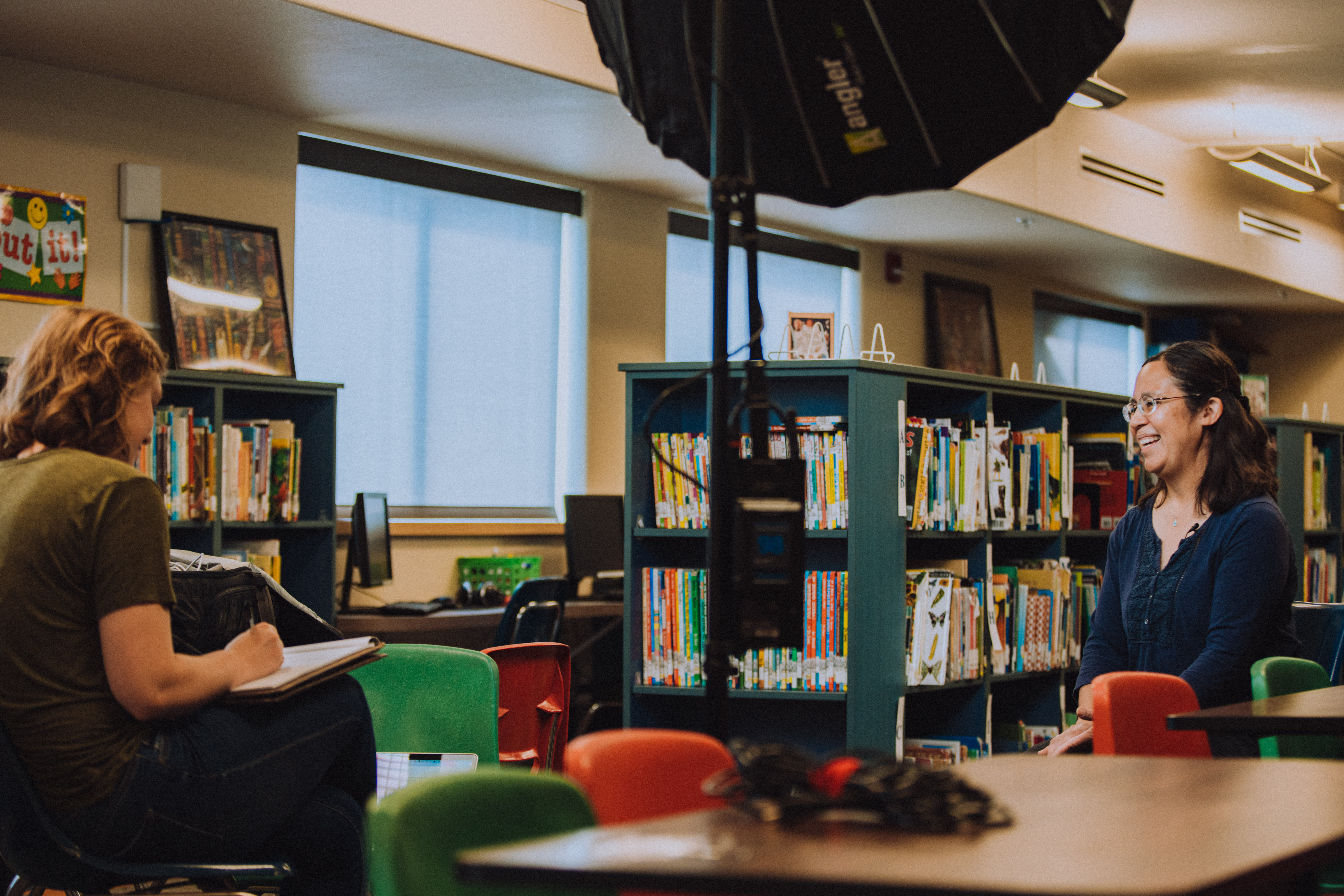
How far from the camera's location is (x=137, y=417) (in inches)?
82.0

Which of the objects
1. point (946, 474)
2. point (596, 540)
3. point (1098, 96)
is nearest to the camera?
point (946, 474)

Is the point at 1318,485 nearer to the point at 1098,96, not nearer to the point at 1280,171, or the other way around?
the point at 1280,171

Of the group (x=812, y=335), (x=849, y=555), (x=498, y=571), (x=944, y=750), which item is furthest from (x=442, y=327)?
(x=944, y=750)

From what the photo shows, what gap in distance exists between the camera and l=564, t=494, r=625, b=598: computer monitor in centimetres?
568

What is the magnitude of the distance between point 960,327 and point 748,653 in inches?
195

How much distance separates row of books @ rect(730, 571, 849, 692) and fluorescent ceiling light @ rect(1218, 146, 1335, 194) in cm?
475

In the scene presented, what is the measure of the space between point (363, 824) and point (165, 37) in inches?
117

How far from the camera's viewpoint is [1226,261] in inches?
315

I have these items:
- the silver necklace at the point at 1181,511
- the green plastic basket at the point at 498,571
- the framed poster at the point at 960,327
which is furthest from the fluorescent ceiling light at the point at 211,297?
the framed poster at the point at 960,327

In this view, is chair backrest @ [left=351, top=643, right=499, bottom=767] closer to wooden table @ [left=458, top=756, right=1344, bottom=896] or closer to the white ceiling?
wooden table @ [left=458, top=756, right=1344, bottom=896]

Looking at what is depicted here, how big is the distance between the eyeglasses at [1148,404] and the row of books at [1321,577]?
12.1 feet

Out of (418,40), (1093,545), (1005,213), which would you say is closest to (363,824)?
(418,40)

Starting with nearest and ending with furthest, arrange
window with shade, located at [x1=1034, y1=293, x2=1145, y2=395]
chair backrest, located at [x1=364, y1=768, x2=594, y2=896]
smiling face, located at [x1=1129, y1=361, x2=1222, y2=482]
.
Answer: chair backrest, located at [x1=364, y1=768, x2=594, y2=896]
smiling face, located at [x1=1129, y1=361, x2=1222, y2=482]
window with shade, located at [x1=1034, y1=293, x2=1145, y2=395]

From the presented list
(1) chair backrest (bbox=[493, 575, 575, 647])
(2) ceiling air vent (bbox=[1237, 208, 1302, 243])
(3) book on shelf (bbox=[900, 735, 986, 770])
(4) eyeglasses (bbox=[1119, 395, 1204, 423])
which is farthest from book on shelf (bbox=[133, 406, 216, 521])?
(2) ceiling air vent (bbox=[1237, 208, 1302, 243])
